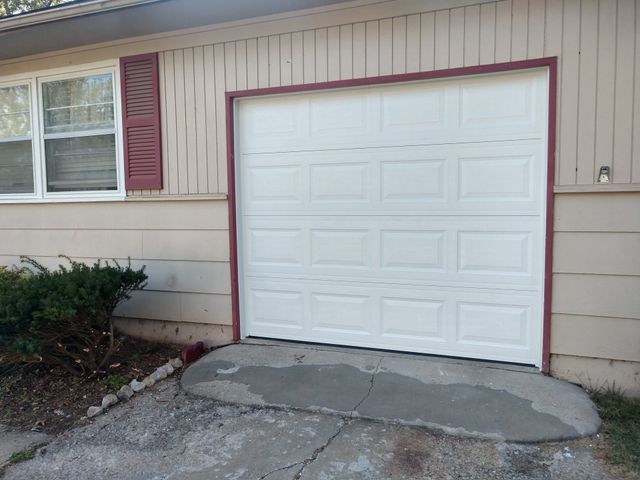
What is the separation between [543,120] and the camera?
137 inches

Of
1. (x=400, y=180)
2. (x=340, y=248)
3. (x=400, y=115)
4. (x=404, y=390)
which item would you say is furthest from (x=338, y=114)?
(x=404, y=390)

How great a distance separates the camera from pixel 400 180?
3.90 m

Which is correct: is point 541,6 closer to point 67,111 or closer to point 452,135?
point 452,135

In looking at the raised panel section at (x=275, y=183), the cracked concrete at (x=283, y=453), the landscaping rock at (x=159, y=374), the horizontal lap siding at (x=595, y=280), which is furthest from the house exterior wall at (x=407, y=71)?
the cracked concrete at (x=283, y=453)

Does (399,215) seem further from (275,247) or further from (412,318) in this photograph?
(275,247)

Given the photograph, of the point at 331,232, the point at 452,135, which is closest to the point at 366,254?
the point at 331,232

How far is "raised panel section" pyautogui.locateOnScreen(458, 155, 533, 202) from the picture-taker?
3574mm

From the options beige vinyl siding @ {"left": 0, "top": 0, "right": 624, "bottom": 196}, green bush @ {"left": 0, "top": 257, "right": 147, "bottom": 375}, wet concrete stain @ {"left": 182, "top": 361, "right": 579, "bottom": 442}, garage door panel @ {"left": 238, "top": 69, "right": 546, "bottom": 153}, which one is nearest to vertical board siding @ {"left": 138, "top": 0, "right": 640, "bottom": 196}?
beige vinyl siding @ {"left": 0, "top": 0, "right": 624, "bottom": 196}

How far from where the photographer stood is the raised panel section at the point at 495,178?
3.57 m

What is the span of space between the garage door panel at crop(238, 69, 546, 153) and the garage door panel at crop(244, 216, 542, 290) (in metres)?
0.65

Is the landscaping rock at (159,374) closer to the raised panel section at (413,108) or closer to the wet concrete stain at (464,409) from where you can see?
the wet concrete stain at (464,409)

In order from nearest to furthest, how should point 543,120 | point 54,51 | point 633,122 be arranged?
1. point 633,122
2. point 543,120
3. point 54,51

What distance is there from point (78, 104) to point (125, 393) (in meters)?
3.05

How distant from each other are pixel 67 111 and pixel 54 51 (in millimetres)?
593
